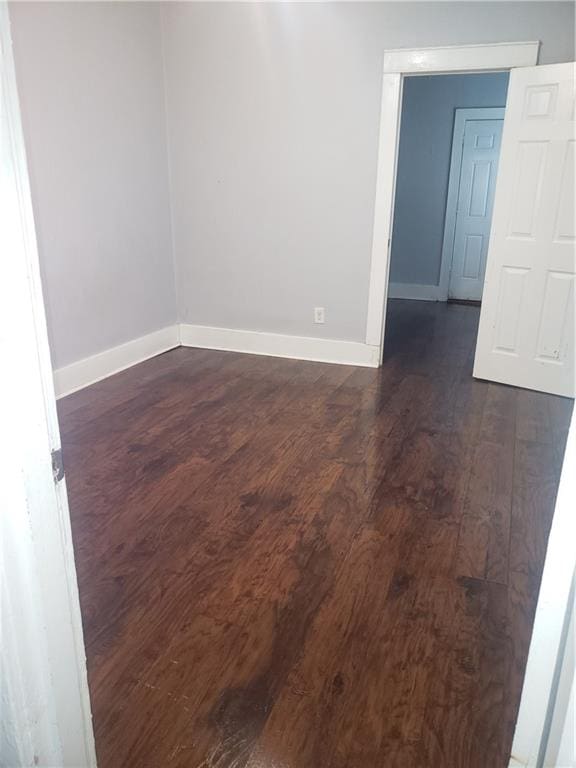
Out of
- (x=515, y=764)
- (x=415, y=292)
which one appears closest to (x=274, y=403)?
(x=515, y=764)

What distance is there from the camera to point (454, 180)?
6.24 meters

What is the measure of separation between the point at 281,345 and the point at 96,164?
1.79 meters

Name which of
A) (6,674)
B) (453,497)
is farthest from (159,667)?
(453,497)

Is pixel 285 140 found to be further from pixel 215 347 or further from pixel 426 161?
pixel 426 161

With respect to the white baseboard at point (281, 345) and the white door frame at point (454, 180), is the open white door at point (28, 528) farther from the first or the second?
the white door frame at point (454, 180)

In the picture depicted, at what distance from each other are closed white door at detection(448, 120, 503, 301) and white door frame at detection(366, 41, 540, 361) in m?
2.91

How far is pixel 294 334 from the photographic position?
13.8ft

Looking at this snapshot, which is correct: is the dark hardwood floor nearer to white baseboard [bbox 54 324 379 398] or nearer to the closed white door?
white baseboard [bbox 54 324 379 398]

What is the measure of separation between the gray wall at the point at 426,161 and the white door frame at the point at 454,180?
5cm

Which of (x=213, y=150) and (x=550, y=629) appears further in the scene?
(x=213, y=150)

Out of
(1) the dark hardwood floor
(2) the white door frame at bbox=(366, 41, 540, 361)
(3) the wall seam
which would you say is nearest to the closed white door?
(2) the white door frame at bbox=(366, 41, 540, 361)

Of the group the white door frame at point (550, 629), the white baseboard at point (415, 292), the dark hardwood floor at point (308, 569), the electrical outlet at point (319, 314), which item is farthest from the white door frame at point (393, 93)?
the white door frame at point (550, 629)

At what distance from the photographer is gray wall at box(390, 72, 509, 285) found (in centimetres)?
592

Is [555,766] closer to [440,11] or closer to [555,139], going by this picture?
[555,139]
